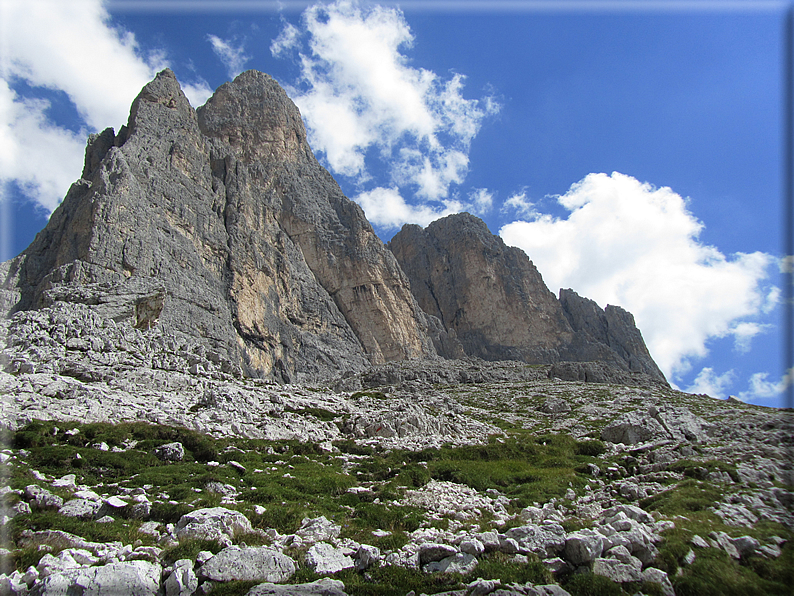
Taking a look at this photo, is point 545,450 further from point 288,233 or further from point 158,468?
point 288,233

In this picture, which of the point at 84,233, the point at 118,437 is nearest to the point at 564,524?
the point at 118,437

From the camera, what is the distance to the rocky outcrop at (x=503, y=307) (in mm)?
138375

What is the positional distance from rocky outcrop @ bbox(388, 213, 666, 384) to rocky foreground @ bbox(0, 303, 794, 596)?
110 metres

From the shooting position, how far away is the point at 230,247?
75.8 m

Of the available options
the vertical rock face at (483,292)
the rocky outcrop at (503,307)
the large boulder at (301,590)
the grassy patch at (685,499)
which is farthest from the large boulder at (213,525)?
the vertical rock face at (483,292)

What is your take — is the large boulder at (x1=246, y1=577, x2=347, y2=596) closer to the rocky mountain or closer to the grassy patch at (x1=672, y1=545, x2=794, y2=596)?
the rocky mountain

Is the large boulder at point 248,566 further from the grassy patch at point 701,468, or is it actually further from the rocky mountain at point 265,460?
the grassy patch at point 701,468

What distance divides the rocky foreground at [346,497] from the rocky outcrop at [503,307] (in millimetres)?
110389

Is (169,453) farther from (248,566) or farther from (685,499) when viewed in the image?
(685,499)

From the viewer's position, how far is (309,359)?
3226 inches

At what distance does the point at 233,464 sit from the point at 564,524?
1153 cm

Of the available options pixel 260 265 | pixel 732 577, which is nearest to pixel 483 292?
pixel 260 265

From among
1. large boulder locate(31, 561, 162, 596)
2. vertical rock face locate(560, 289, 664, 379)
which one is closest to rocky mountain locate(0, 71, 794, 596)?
large boulder locate(31, 561, 162, 596)

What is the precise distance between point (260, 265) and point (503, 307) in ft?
288
